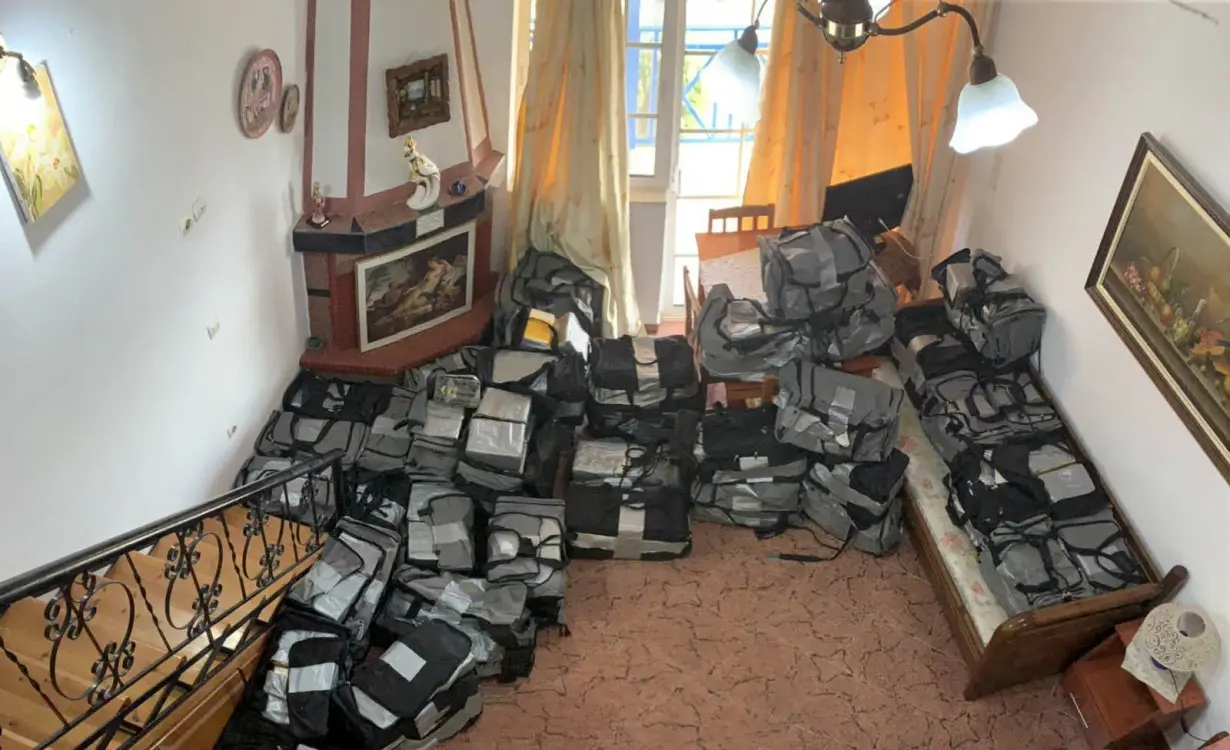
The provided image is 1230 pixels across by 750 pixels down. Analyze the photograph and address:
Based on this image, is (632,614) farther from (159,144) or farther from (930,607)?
(159,144)

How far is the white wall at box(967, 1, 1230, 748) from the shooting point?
358 cm

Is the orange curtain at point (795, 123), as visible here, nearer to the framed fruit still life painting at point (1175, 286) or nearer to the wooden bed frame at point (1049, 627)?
the framed fruit still life painting at point (1175, 286)

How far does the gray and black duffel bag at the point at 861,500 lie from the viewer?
458cm

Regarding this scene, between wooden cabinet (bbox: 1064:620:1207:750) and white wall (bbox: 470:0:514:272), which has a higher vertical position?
white wall (bbox: 470:0:514:272)

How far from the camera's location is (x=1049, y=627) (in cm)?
381

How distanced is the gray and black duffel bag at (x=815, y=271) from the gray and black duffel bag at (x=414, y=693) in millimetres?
1986

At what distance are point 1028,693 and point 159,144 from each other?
3.79 metres

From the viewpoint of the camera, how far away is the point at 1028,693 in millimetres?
4160

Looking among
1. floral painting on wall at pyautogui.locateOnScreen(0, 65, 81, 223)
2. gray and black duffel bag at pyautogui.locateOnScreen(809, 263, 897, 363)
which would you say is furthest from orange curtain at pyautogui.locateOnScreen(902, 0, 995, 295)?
floral painting on wall at pyautogui.locateOnScreen(0, 65, 81, 223)

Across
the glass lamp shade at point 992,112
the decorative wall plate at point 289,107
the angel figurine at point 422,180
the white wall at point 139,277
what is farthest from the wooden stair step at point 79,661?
the glass lamp shade at point 992,112

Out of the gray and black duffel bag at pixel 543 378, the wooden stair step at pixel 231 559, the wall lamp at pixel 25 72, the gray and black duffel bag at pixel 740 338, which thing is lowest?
the wooden stair step at pixel 231 559

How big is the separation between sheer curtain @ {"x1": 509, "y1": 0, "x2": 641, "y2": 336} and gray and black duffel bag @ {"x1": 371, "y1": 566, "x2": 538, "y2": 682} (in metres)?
1.89

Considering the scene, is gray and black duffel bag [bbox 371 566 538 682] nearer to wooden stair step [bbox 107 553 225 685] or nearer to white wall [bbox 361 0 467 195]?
wooden stair step [bbox 107 553 225 685]

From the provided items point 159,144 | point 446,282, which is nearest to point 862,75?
point 446,282
